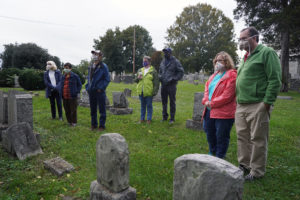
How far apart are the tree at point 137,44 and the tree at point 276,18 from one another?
24331 mm

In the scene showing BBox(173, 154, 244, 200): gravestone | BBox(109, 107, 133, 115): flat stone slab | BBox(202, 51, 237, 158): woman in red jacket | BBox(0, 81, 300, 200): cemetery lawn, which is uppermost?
BBox(202, 51, 237, 158): woman in red jacket

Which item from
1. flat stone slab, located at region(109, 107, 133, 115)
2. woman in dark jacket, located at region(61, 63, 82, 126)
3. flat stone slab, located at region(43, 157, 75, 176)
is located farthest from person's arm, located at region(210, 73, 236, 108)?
flat stone slab, located at region(109, 107, 133, 115)

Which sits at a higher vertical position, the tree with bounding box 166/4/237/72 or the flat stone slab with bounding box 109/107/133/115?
the tree with bounding box 166/4/237/72

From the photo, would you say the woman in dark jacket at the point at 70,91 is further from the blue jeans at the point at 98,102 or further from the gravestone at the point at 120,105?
the gravestone at the point at 120,105

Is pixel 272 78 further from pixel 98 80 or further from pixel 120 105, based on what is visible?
pixel 120 105

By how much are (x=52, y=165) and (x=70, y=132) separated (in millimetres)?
2114

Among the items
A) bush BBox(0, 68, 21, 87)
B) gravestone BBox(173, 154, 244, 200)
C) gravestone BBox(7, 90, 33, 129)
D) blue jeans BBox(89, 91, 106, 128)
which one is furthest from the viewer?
bush BBox(0, 68, 21, 87)

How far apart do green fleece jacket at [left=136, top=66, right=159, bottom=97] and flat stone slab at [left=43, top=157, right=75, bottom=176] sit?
10.6 ft

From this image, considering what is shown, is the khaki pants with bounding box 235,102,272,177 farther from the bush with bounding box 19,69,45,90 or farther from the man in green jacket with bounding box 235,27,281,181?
the bush with bounding box 19,69,45,90

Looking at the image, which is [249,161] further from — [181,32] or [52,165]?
[181,32]

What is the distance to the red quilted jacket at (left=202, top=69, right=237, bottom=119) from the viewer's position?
3.32 metres

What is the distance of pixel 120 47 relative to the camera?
38.1m

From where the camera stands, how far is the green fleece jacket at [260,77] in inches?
107

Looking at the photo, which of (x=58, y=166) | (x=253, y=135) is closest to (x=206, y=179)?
(x=253, y=135)
